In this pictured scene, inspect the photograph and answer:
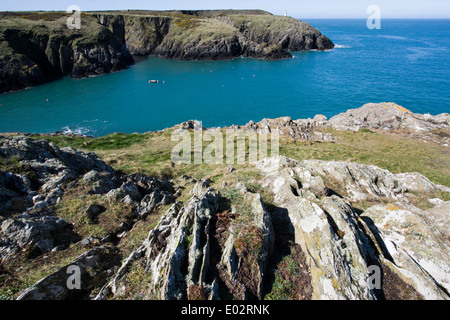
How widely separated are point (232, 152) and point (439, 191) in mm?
26709

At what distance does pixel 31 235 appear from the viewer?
13.3m

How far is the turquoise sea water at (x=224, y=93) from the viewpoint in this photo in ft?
231

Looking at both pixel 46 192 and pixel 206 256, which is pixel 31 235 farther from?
pixel 206 256

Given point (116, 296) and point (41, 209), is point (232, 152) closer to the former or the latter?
point (41, 209)

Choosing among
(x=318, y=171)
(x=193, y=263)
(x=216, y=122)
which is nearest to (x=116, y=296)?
(x=193, y=263)

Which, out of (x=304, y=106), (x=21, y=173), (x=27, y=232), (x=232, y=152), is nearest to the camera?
(x=27, y=232)

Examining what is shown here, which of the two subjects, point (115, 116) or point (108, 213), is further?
point (115, 116)

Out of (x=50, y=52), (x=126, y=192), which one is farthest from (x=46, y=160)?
(x=50, y=52)

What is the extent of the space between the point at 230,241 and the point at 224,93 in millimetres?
86078

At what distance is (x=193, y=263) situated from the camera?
10.1m

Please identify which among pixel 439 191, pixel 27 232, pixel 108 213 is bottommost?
pixel 439 191

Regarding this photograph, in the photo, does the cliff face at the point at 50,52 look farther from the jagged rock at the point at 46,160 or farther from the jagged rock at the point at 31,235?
the jagged rock at the point at 31,235
